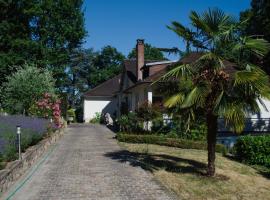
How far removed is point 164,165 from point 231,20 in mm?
5458

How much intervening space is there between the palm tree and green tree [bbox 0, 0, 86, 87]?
29297 mm

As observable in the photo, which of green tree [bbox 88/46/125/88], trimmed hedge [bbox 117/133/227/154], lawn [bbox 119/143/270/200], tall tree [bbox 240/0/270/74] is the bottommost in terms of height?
lawn [bbox 119/143/270/200]

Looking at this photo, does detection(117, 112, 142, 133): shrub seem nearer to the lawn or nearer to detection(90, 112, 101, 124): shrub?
the lawn

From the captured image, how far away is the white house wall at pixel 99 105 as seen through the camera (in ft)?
179

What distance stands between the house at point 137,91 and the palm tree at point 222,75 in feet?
1.23

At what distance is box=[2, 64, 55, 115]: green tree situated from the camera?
97.2 feet

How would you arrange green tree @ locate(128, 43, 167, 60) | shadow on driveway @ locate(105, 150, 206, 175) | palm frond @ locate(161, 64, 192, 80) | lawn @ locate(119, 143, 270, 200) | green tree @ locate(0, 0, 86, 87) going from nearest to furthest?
lawn @ locate(119, 143, 270, 200), palm frond @ locate(161, 64, 192, 80), shadow on driveway @ locate(105, 150, 206, 175), green tree @ locate(0, 0, 86, 87), green tree @ locate(128, 43, 167, 60)

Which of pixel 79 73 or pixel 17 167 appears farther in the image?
pixel 79 73

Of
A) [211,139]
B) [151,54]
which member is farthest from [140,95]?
[151,54]

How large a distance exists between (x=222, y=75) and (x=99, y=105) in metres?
43.3

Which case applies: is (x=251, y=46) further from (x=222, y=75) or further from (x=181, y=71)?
(x=181, y=71)

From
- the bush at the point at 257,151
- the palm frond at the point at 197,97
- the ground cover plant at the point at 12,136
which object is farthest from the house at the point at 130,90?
the ground cover plant at the point at 12,136

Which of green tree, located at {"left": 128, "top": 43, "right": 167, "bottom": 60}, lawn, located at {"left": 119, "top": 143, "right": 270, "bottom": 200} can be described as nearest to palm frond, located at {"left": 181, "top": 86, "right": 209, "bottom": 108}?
lawn, located at {"left": 119, "top": 143, "right": 270, "bottom": 200}

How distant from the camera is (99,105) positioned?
54781mm
